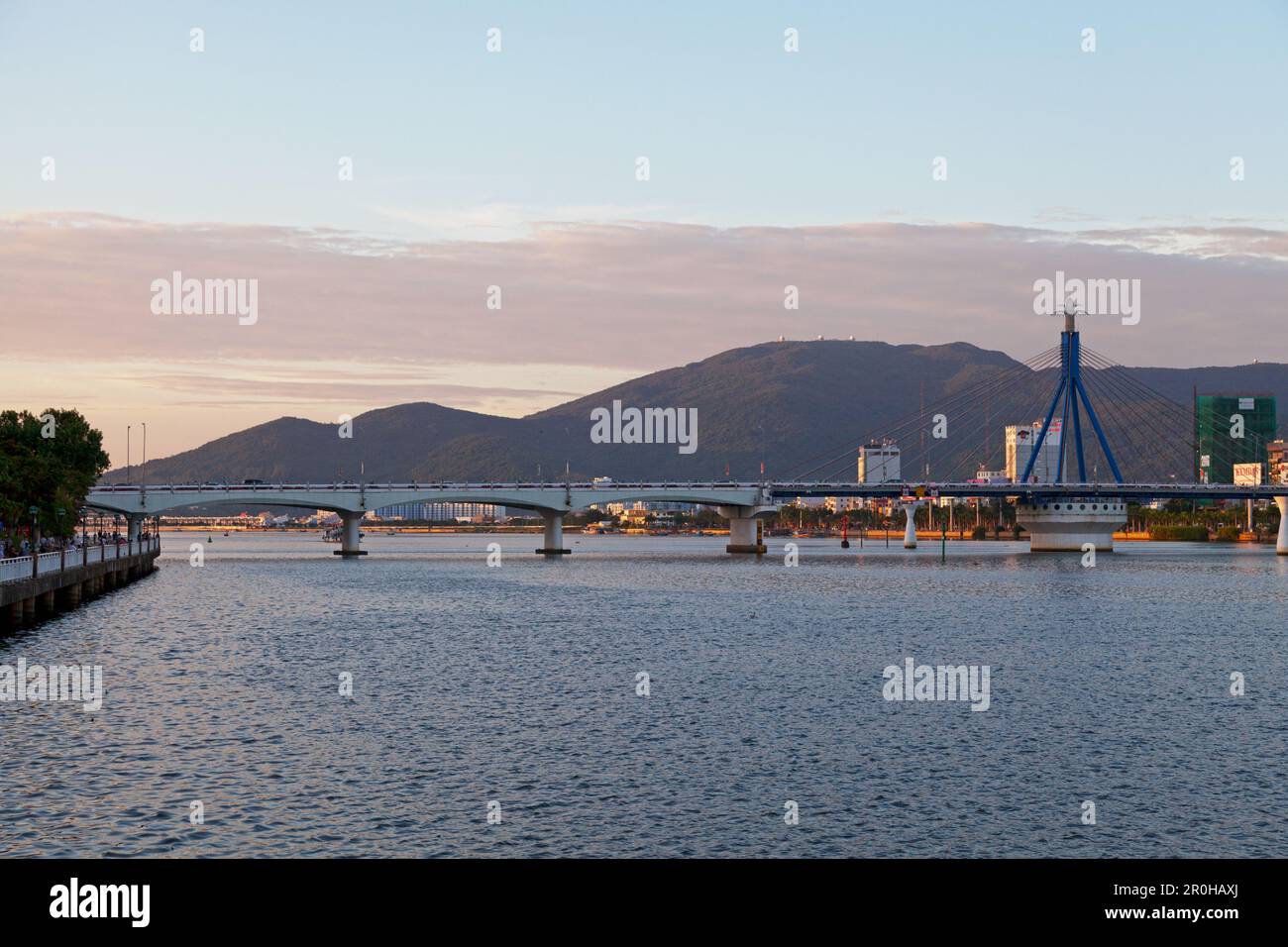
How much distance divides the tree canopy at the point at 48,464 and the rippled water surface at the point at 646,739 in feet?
90.5

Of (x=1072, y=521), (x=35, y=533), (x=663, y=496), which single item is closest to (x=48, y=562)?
(x=35, y=533)

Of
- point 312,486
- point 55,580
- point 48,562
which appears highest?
point 312,486

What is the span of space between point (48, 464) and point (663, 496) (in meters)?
87.2

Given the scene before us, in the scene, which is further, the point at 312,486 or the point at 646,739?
the point at 312,486

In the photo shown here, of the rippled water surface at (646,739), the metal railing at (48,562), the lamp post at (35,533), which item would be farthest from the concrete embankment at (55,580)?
the rippled water surface at (646,739)

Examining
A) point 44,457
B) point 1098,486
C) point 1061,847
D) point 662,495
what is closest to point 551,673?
point 1061,847

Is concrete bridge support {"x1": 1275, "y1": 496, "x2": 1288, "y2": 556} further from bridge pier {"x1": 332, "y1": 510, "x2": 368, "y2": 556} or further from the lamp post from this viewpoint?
the lamp post

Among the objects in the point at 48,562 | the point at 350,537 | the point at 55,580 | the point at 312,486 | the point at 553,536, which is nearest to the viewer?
the point at 55,580

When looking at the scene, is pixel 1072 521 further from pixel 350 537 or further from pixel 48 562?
pixel 48 562

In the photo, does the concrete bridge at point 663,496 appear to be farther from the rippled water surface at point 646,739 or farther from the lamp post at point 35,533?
the rippled water surface at point 646,739

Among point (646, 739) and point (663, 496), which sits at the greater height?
point (663, 496)

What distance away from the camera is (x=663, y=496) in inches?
6905

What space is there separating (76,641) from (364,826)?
4364 centimetres

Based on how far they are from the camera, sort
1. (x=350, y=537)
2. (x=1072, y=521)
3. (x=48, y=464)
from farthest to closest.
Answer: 1. (x=1072, y=521)
2. (x=350, y=537)
3. (x=48, y=464)
